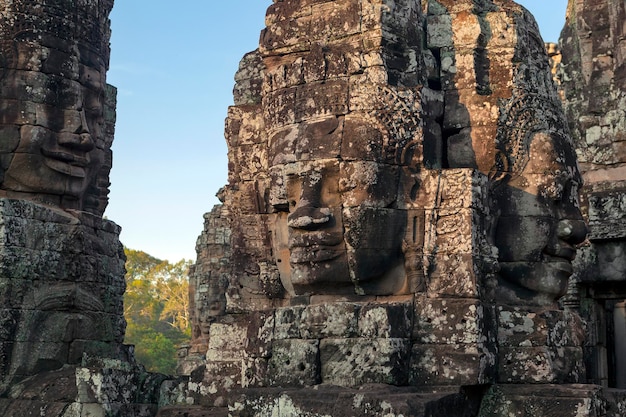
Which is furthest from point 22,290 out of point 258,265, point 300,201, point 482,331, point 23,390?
point 482,331

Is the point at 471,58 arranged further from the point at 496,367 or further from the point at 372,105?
the point at 496,367

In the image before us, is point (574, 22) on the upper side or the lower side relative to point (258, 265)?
upper

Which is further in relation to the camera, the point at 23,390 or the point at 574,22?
the point at 574,22

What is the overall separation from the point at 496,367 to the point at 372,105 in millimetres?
2274

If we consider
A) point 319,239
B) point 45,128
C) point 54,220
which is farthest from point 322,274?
point 45,128

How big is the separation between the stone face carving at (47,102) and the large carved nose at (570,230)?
5.03m

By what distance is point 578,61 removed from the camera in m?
13.4

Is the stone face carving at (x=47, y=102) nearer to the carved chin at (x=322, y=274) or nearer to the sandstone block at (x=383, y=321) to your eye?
the carved chin at (x=322, y=274)

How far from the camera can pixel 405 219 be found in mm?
7418

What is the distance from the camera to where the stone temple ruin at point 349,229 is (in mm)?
7039

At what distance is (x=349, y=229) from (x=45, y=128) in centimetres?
401

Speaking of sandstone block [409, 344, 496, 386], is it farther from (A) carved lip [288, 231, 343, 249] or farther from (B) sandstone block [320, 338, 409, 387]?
(A) carved lip [288, 231, 343, 249]

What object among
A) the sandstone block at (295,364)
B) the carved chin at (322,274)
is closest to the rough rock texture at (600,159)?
the carved chin at (322,274)

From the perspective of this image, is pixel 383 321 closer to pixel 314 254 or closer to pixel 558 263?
pixel 314 254
